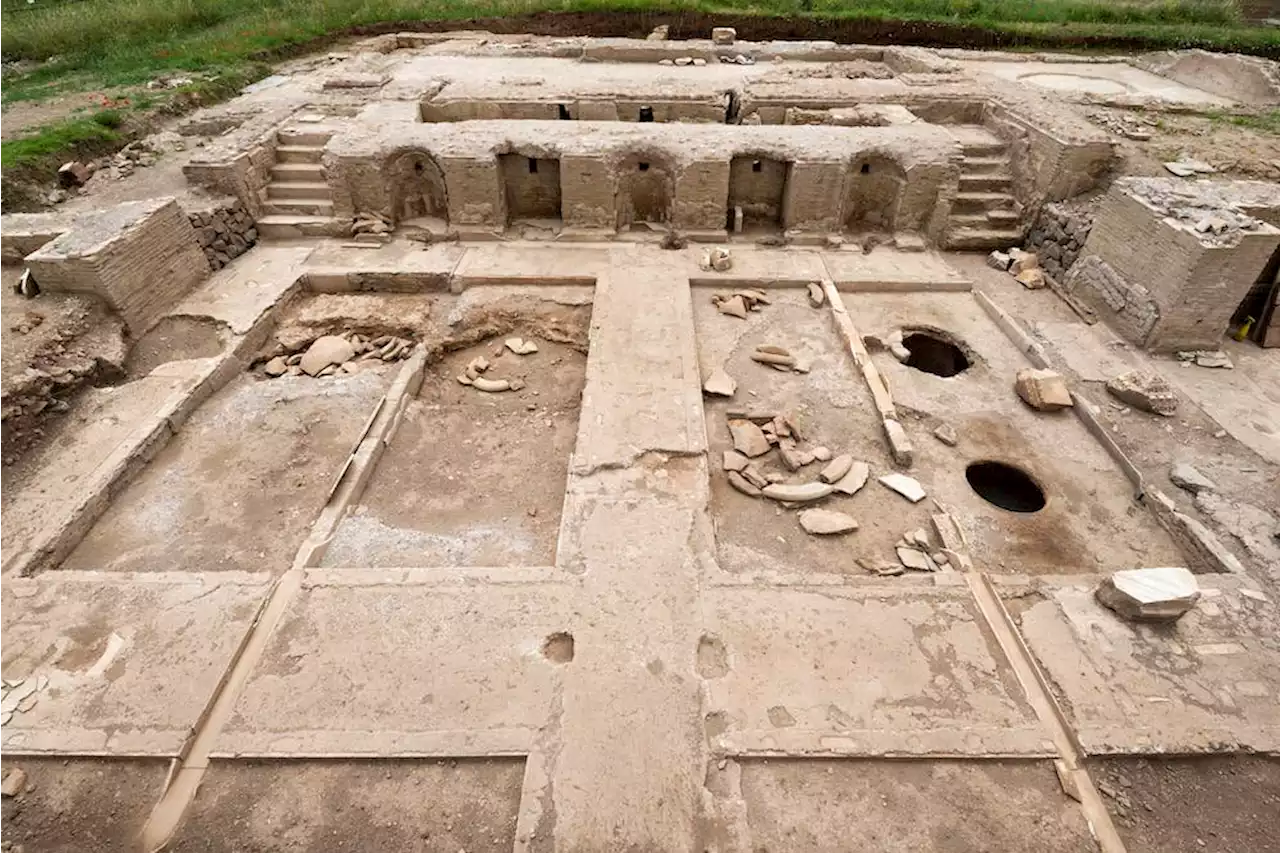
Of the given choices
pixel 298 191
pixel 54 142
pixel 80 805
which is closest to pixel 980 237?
pixel 298 191

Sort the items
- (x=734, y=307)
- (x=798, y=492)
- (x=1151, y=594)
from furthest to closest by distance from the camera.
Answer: (x=734, y=307), (x=798, y=492), (x=1151, y=594)

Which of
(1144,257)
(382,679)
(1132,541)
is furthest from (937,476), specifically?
(382,679)

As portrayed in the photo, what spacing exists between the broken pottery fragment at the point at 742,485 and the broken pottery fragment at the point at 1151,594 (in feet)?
7.32

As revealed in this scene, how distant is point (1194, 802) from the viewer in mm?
3385

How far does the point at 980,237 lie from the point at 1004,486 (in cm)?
412

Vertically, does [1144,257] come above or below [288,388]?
above

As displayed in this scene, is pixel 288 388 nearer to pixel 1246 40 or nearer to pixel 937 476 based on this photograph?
pixel 937 476

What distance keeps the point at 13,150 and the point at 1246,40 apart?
23860mm

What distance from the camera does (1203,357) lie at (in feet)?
21.6

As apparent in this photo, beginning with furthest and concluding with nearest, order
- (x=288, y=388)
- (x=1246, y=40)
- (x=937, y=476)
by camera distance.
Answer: (x=1246, y=40) < (x=288, y=388) < (x=937, y=476)

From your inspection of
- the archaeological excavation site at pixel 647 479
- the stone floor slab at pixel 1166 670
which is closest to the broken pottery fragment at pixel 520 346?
the archaeological excavation site at pixel 647 479

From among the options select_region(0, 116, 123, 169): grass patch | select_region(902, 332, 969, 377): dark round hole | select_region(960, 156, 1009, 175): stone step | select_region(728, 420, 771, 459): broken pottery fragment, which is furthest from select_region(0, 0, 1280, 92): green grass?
select_region(902, 332, 969, 377): dark round hole

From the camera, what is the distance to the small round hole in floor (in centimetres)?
378

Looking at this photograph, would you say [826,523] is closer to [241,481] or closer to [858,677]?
[858,677]
